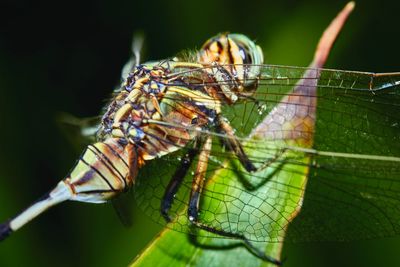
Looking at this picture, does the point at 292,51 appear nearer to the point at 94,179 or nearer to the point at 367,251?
the point at 367,251

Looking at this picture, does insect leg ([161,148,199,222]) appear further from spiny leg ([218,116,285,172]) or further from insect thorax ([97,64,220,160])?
spiny leg ([218,116,285,172])

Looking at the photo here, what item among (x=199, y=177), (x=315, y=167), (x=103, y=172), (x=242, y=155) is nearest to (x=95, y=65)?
(x=103, y=172)

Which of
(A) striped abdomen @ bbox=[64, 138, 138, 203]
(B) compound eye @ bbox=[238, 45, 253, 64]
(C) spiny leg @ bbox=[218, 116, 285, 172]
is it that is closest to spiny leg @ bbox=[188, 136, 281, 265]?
(C) spiny leg @ bbox=[218, 116, 285, 172]

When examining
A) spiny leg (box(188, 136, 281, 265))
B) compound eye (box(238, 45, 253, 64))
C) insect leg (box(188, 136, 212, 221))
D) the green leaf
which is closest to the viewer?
the green leaf

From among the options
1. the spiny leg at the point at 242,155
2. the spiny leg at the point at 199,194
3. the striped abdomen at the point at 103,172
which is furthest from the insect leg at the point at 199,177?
the striped abdomen at the point at 103,172

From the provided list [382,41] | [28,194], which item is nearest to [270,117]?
[382,41]

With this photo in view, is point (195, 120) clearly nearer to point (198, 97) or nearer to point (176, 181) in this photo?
point (198, 97)
